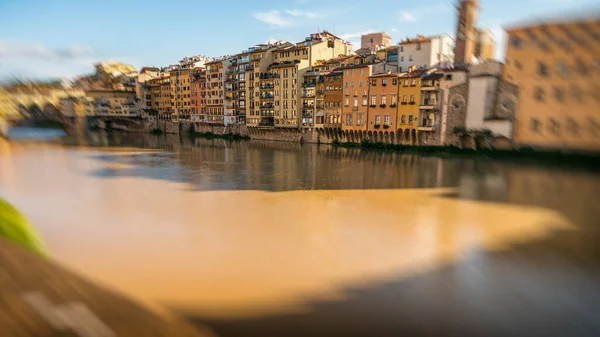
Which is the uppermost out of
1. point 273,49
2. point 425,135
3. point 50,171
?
point 273,49

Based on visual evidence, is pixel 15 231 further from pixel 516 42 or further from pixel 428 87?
pixel 428 87

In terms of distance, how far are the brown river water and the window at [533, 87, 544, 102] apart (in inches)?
16.1

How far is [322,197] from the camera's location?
28.4 ft

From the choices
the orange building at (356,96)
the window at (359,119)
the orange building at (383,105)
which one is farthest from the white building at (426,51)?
the window at (359,119)

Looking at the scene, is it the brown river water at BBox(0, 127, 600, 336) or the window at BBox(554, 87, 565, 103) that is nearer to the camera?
the window at BBox(554, 87, 565, 103)

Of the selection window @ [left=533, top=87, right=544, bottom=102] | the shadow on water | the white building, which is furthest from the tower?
window @ [left=533, top=87, right=544, bottom=102]

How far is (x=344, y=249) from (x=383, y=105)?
1577 centimetres

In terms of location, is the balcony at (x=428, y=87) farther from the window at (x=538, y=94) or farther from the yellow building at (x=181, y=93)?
the yellow building at (x=181, y=93)

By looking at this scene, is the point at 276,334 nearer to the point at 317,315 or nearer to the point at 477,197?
the point at 317,315

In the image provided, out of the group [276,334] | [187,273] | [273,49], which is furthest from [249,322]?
[273,49]

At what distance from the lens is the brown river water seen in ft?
10.8

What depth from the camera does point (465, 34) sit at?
57.4 ft

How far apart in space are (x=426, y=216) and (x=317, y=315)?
4348 millimetres

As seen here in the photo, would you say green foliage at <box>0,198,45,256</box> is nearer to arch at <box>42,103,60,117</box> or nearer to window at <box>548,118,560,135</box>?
window at <box>548,118,560,135</box>
